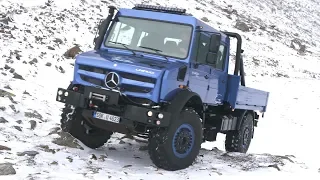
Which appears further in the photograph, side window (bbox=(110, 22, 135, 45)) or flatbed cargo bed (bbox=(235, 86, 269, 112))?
flatbed cargo bed (bbox=(235, 86, 269, 112))

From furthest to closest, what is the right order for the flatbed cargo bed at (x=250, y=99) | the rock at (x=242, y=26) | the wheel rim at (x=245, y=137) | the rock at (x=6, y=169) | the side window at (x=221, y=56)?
the rock at (x=242, y=26)
the wheel rim at (x=245, y=137)
the flatbed cargo bed at (x=250, y=99)
the side window at (x=221, y=56)
the rock at (x=6, y=169)

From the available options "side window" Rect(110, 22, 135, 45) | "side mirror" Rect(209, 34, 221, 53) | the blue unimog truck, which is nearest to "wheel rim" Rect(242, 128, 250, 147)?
the blue unimog truck

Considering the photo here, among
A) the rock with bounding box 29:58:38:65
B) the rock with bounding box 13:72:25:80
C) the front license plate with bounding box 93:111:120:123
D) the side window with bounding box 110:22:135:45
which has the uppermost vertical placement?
the side window with bounding box 110:22:135:45

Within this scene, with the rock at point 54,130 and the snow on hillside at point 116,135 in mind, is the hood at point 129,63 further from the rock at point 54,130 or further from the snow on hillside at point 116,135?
the rock at point 54,130

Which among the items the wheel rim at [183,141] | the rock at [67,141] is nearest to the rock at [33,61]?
the rock at [67,141]

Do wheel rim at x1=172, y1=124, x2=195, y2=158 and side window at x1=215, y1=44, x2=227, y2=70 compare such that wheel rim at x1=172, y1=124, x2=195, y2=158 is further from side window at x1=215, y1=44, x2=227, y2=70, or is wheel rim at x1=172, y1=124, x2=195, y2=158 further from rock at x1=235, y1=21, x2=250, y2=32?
rock at x1=235, y1=21, x2=250, y2=32

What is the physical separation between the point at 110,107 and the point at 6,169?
2.13 m

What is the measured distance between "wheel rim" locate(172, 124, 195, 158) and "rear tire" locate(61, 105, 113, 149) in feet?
6.31

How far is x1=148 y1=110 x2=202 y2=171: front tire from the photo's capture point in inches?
283

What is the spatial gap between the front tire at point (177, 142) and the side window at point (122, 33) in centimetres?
194

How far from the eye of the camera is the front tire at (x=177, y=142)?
7.18 metres

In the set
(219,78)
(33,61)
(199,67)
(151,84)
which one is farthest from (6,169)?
(33,61)

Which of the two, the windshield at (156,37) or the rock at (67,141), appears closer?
the windshield at (156,37)

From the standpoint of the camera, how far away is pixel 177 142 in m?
7.46
